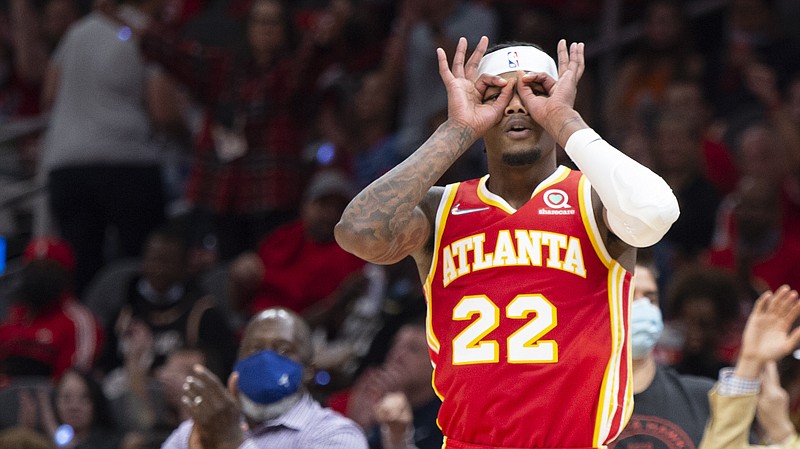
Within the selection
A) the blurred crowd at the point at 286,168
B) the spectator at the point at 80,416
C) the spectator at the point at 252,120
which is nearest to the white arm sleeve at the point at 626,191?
the blurred crowd at the point at 286,168

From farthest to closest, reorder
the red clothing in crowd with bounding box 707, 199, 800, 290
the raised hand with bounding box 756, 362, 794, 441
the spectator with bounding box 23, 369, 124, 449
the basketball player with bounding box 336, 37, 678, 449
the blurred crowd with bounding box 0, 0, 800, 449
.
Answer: the blurred crowd with bounding box 0, 0, 800, 449 → the red clothing in crowd with bounding box 707, 199, 800, 290 → the spectator with bounding box 23, 369, 124, 449 → the raised hand with bounding box 756, 362, 794, 441 → the basketball player with bounding box 336, 37, 678, 449

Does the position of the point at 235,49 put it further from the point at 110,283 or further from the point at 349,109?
the point at 110,283

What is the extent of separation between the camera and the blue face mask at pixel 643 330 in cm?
568

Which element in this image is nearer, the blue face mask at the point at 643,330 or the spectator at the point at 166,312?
the blue face mask at the point at 643,330

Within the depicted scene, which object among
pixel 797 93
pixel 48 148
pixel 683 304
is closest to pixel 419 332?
pixel 683 304

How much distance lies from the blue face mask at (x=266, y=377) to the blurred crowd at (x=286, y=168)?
216 centimetres

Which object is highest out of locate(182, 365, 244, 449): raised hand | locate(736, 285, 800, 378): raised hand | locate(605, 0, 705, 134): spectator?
locate(605, 0, 705, 134): spectator

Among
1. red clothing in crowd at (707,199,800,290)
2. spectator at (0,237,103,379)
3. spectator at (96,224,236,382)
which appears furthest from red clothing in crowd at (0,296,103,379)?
red clothing in crowd at (707,199,800,290)

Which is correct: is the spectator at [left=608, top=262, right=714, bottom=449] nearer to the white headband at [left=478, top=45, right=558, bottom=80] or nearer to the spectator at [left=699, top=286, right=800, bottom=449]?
the spectator at [left=699, top=286, right=800, bottom=449]

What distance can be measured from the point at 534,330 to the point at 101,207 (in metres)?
6.48

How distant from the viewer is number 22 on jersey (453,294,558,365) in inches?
170

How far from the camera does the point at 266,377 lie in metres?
5.76

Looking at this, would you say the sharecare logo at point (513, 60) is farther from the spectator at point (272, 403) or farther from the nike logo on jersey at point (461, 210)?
the spectator at point (272, 403)

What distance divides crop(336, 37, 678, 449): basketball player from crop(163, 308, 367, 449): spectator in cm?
131
